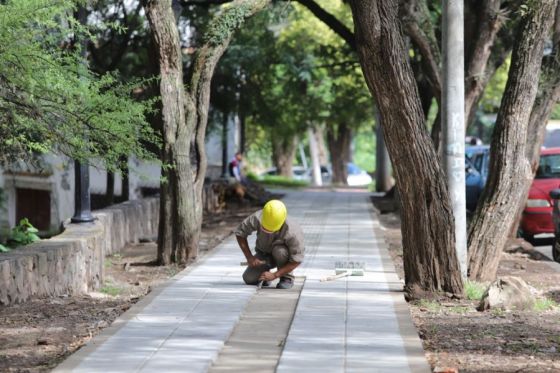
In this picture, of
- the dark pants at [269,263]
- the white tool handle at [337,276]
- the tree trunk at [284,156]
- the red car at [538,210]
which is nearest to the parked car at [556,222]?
the red car at [538,210]

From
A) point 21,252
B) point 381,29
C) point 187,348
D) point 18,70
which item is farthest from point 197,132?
point 187,348

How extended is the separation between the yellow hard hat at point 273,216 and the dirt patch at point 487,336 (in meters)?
1.61

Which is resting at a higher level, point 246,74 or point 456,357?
point 246,74

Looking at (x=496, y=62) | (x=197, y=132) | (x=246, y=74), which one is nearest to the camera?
(x=197, y=132)

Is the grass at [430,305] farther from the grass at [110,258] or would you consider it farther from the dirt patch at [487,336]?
the grass at [110,258]

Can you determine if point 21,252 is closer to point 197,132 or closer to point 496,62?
point 197,132

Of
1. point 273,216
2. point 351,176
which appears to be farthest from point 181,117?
point 351,176

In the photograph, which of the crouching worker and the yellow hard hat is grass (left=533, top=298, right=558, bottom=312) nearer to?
the crouching worker

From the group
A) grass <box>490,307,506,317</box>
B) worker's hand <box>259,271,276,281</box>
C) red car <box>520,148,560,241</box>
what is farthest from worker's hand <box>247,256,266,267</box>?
red car <box>520,148,560,241</box>

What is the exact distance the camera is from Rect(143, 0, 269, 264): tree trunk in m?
14.2

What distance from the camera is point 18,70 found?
8.80m

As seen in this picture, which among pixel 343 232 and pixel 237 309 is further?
pixel 343 232

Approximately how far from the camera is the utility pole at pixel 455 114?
457 inches

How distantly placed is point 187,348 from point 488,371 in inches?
89.1
